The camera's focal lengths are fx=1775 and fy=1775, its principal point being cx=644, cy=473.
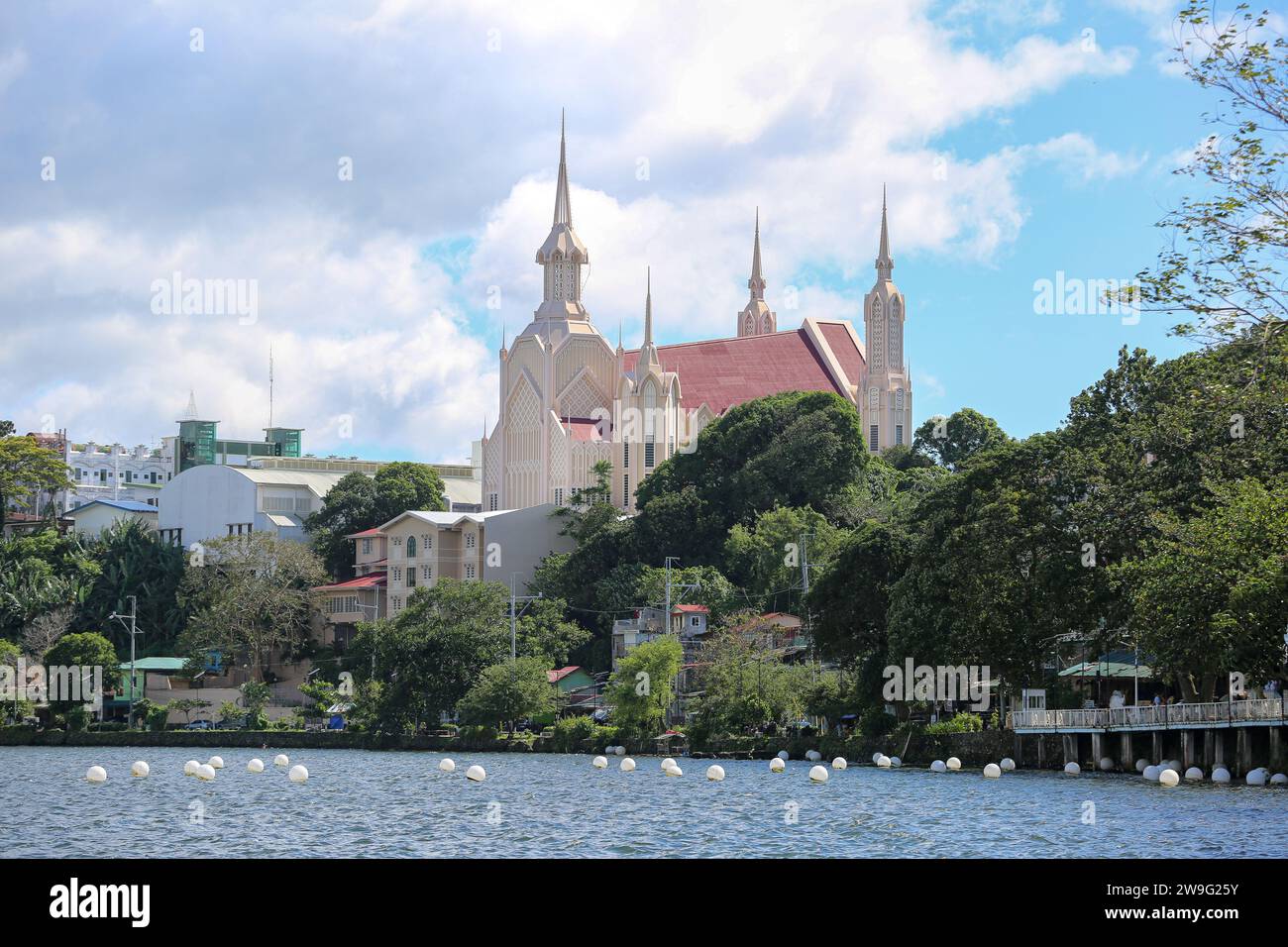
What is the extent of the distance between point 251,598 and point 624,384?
130 ft

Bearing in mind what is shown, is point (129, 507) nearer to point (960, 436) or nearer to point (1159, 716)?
point (960, 436)

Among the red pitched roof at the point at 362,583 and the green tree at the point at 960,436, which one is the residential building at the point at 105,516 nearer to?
the red pitched roof at the point at 362,583

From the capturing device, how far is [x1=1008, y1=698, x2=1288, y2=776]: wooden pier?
4934 centimetres

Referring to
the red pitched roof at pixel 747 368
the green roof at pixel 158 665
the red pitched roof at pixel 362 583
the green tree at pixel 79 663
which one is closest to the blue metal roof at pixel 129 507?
the red pitched roof at pixel 362 583

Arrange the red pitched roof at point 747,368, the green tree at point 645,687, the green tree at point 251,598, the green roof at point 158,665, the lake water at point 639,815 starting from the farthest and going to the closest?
the red pitched roof at point 747,368 → the green tree at point 251,598 → the green roof at point 158,665 → the green tree at point 645,687 → the lake water at point 639,815

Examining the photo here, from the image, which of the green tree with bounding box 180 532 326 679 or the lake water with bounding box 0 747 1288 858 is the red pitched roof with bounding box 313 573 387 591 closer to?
the green tree with bounding box 180 532 326 679

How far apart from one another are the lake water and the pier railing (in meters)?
2.24

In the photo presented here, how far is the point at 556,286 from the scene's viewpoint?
500 feet

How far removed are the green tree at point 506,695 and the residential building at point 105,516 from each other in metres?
63.8

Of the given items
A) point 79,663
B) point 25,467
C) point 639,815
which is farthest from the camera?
point 25,467

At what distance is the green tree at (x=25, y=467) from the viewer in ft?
455

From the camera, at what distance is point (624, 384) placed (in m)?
141

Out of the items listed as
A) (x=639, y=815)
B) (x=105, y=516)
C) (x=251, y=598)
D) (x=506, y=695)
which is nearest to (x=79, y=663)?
(x=251, y=598)

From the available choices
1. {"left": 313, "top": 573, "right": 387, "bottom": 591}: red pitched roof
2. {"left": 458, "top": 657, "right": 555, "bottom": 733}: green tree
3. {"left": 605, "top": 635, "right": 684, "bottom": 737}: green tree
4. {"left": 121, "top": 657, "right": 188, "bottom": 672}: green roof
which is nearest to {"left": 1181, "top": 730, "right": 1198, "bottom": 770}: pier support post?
{"left": 605, "top": 635, "right": 684, "bottom": 737}: green tree
